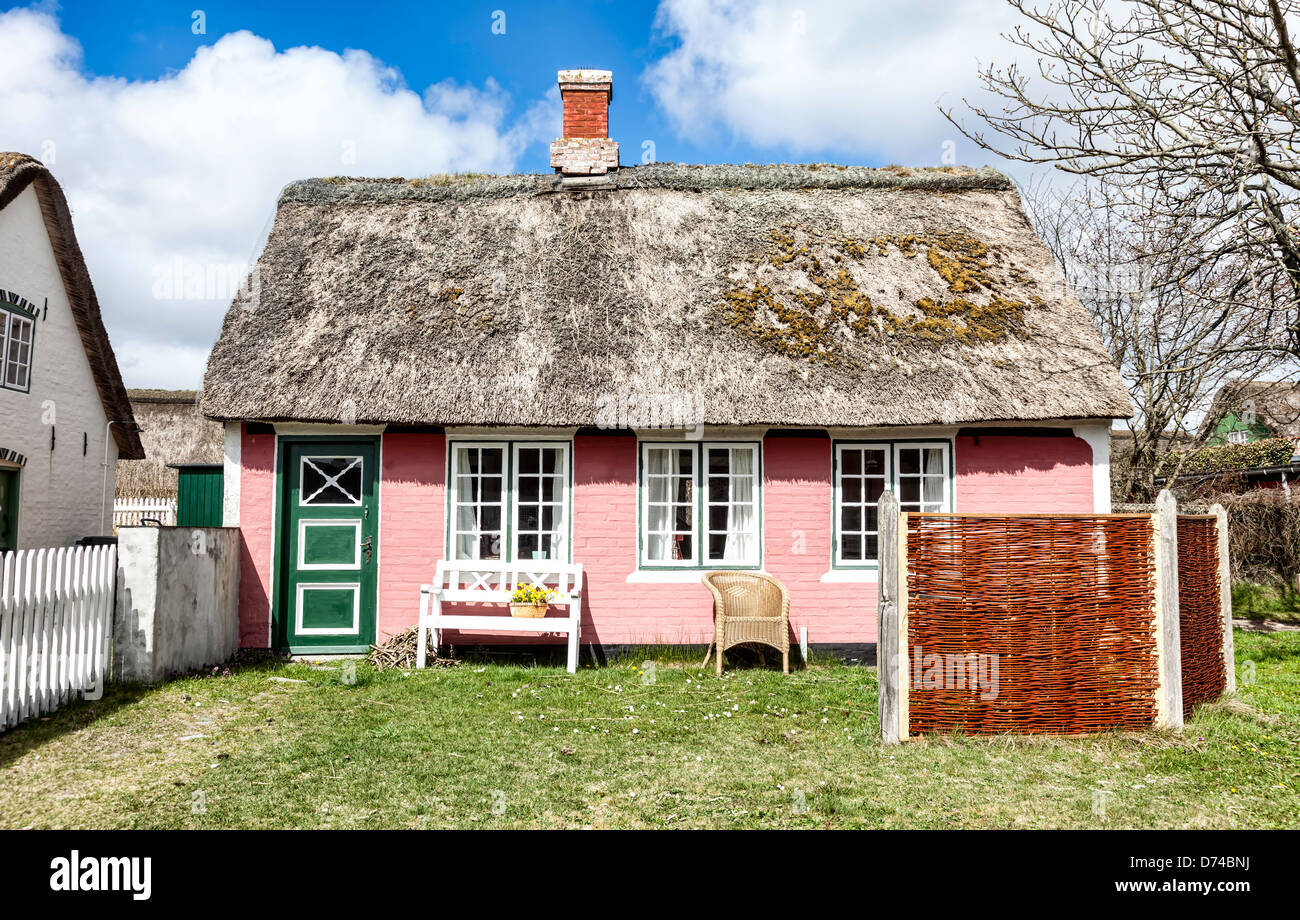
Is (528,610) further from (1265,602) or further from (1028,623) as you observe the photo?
(1265,602)

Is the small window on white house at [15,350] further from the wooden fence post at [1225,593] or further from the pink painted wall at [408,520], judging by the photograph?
the wooden fence post at [1225,593]

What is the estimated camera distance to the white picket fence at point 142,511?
17125 mm

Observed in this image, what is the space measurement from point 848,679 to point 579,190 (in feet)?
23.4

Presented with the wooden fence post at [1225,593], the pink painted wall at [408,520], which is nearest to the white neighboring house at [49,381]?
the pink painted wall at [408,520]

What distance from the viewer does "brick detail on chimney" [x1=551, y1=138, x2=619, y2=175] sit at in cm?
1109

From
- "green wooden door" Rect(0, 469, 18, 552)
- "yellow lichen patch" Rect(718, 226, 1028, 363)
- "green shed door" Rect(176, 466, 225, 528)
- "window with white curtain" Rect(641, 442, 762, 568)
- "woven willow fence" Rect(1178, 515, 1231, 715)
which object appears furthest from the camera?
"green shed door" Rect(176, 466, 225, 528)

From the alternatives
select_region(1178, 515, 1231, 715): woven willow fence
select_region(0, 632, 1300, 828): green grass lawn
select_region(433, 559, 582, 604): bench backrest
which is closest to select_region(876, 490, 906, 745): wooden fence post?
select_region(0, 632, 1300, 828): green grass lawn

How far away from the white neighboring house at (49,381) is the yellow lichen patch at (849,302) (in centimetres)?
942

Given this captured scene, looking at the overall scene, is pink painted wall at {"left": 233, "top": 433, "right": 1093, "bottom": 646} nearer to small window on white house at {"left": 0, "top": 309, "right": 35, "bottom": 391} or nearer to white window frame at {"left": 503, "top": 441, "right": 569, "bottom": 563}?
white window frame at {"left": 503, "top": 441, "right": 569, "bottom": 563}

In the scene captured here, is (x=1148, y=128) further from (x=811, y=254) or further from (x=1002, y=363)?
(x=811, y=254)

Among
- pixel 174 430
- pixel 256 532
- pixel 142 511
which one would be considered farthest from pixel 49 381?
A: pixel 174 430

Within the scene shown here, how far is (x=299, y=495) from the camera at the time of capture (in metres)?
8.55

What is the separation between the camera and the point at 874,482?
8.87 metres

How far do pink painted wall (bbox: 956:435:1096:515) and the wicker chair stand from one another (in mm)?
2284
